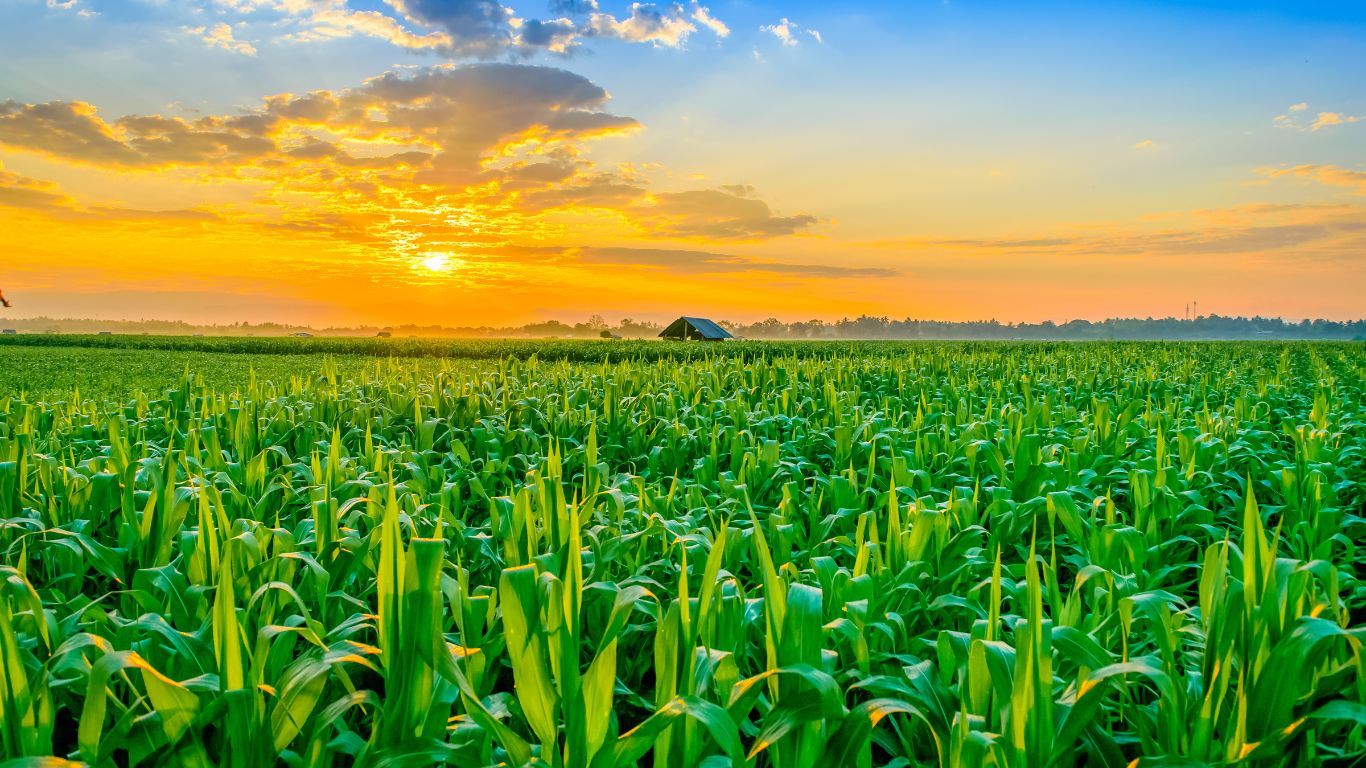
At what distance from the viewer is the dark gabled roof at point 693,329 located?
86.2 meters

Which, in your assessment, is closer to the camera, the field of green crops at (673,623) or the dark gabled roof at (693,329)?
the field of green crops at (673,623)

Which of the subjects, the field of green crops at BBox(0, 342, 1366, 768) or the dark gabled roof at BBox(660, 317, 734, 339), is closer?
the field of green crops at BBox(0, 342, 1366, 768)

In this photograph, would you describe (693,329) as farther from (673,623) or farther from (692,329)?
(673,623)

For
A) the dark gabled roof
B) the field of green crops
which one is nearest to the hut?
the dark gabled roof

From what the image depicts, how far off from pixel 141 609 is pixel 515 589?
74.9 inches

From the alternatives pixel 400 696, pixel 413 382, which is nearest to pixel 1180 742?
pixel 400 696

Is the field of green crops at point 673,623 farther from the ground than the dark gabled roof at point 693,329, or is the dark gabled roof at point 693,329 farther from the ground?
the dark gabled roof at point 693,329

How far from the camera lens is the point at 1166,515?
4.61 m

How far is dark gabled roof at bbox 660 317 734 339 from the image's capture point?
8619cm

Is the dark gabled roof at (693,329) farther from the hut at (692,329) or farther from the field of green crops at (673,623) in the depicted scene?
the field of green crops at (673,623)

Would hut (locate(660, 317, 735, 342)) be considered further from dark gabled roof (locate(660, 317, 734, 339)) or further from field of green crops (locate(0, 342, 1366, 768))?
field of green crops (locate(0, 342, 1366, 768))

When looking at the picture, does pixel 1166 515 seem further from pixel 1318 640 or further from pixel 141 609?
pixel 141 609

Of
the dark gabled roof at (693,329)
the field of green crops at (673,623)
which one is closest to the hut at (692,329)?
the dark gabled roof at (693,329)

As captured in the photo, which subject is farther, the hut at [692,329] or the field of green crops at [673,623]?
the hut at [692,329]
